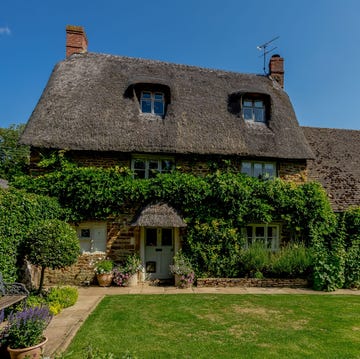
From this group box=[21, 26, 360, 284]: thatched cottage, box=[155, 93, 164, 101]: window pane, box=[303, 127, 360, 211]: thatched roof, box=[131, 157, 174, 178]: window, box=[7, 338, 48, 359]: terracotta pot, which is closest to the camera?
box=[7, 338, 48, 359]: terracotta pot

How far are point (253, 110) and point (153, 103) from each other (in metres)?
4.79

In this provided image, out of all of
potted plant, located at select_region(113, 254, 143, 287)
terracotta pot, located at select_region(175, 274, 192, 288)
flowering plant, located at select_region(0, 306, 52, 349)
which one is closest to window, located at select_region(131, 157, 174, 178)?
potted plant, located at select_region(113, 254, 143, 287)

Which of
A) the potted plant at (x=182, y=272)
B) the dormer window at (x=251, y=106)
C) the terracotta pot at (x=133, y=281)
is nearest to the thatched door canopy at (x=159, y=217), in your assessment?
the potted plant at (x=182, y=272)

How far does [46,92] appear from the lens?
41.4 ft

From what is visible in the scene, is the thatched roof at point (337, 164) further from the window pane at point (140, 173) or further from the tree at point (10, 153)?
the tree at point (10, 153)

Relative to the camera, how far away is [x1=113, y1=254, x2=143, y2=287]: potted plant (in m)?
10.5

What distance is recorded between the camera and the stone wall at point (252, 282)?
10.5m

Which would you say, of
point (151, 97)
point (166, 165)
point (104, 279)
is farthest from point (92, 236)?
point (151, 97)

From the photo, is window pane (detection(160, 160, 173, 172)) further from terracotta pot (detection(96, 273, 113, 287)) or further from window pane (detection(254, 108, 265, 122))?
window pane (detection(254, 108, 265, 122))

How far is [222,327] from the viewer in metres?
6.29

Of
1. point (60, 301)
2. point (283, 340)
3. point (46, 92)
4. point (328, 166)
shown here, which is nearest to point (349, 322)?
point (283, 340)

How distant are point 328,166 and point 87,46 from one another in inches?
567

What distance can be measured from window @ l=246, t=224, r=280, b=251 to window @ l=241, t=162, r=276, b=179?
7.03 ft

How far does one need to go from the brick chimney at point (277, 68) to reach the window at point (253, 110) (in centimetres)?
353
